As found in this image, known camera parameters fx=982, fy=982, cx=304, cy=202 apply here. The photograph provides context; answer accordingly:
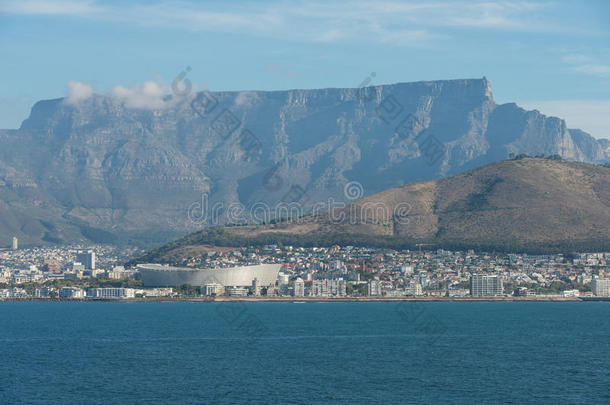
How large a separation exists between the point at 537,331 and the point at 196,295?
96.0 m

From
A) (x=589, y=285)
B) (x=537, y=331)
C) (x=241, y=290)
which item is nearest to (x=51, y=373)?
(x=537, y=331)

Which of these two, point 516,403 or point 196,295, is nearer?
point 516,403

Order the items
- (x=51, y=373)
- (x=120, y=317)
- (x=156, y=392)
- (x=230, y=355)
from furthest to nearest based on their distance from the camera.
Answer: (x=120, y=317), (x=230, y=355), (x=51, y=373), (x=156, y=392)

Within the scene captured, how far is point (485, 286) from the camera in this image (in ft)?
625

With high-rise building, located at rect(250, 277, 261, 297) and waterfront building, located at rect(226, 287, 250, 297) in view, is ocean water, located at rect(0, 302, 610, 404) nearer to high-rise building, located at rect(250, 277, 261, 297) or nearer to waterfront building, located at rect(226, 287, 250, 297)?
→ waterfront building, located at rect(226, 287, 250, 297)

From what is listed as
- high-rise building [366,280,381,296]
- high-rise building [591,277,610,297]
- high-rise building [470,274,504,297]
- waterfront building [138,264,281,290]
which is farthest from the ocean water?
waterfront building [138,264,281,290]

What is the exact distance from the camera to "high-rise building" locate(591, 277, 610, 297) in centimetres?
18975

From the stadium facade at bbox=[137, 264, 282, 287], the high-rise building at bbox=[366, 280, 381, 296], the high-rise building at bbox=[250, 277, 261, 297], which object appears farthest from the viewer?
the stadium facade at bbox=[137, 264, 282, 287]

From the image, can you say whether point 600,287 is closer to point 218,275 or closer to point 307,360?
point 218,275

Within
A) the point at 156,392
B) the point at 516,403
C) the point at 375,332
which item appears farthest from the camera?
the point at 375,332

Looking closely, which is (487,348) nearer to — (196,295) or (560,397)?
(560,397)

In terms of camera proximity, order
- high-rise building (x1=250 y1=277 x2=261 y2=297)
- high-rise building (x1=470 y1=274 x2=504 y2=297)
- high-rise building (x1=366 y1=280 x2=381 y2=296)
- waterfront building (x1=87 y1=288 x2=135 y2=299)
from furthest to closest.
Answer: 1. waterfront building (x1=87 y1=288 x2=135 y2=299)
2. high-rise building (x1=250 y1=277 x2=261 y2=297)
3. high-rise building (x1=366 y1=280 x2=381 y2=296)
4. high-rise building (x1=470 y1=274 x2=504 y2=297)

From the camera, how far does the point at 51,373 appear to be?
74.4 m

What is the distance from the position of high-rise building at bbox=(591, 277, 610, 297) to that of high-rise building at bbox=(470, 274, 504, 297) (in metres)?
18.1
